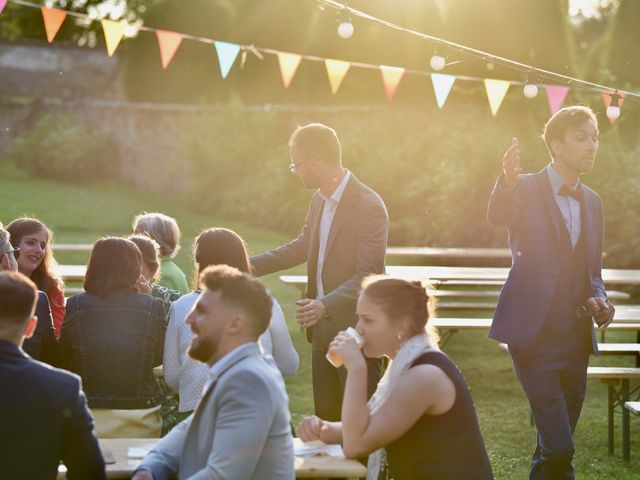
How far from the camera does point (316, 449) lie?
377 cm

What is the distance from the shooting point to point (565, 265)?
4.86m

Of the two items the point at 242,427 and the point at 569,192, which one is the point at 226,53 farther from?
the point at 242,427

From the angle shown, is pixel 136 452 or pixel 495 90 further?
pixel 495 90

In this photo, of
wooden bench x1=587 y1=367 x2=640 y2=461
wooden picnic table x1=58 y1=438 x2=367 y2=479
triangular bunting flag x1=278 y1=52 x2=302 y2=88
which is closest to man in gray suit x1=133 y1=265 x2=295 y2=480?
wooden picnic table x1=58 y1=438 x2=367 y2=479

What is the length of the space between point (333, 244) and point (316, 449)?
68.7 inches

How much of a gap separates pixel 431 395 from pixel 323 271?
1955 mm

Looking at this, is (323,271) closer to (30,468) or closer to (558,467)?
(558,467)

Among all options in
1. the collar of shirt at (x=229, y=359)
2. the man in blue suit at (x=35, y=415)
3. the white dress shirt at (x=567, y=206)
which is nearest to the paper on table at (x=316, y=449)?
the collar of shirt at (x=229, y=359)

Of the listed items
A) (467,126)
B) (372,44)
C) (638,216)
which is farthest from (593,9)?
(638,216)

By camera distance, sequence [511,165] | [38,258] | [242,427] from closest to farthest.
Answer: [242,427]
[511,165]
[38,258]

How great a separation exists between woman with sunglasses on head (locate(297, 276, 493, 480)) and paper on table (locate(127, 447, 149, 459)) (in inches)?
27.4

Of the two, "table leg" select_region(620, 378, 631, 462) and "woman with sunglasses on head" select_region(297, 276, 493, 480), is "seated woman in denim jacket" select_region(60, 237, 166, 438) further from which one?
"table leg" select_region(620, 378, 631, 462)

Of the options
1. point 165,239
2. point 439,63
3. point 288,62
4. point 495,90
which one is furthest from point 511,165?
point 288,62

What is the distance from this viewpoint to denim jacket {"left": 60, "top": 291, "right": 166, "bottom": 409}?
4.62 meters
